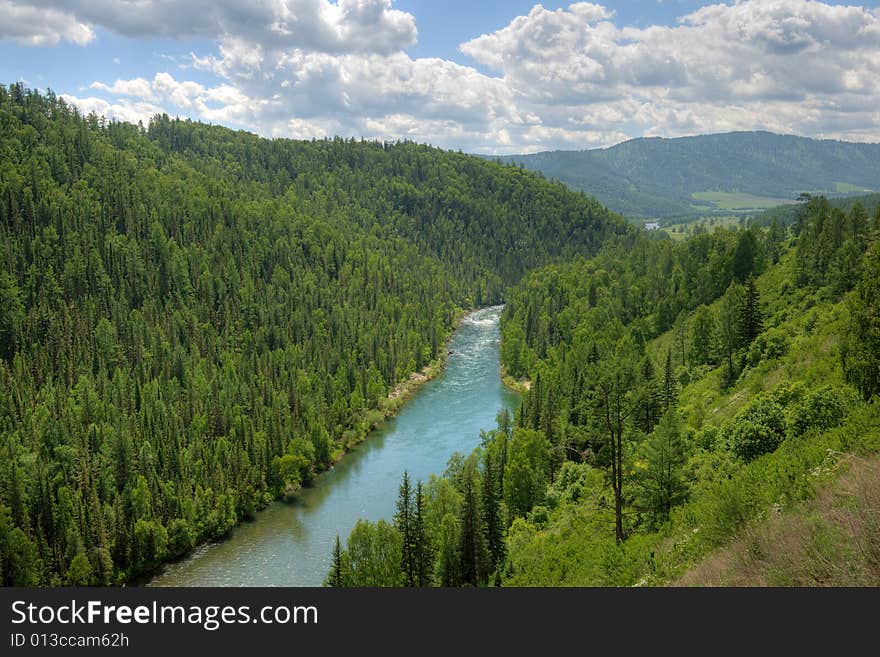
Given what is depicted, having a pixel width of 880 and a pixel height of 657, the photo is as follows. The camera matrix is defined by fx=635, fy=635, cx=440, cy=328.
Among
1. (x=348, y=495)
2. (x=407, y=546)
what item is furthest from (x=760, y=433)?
(x=348, y=495)

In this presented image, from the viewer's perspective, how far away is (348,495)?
285ft

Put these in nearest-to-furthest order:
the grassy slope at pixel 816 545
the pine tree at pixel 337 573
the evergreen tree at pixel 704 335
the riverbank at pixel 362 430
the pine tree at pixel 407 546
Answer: the grassy slope at pixel 816 545
the pine tree at pixel 337 573
the pine tree at pixel 407 546
the riverbank at pixel 362 430
the evergreen tree at pixel 704 335

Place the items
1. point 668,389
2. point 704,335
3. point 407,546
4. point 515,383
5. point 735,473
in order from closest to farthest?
point 735,473 → point 407,546 → point 668,389 → point 704,335 → point 515,383

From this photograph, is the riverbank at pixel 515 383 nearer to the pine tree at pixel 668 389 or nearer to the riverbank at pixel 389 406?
the riverbank at pixel 389 406

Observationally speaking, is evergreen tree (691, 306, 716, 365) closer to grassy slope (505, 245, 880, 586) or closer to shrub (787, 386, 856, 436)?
grassy slope (505, 245, 880, 586)

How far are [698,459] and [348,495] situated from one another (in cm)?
5376

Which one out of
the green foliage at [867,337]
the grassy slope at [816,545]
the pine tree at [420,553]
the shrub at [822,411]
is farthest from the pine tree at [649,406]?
the grassy slope at [816,545]

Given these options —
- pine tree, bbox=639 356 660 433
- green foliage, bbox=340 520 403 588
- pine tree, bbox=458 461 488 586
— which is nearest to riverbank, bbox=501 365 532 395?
pine tree, bbox=639 356 660 433

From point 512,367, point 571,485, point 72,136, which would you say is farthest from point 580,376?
point 72,136

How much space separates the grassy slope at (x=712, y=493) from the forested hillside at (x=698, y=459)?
0.48ft

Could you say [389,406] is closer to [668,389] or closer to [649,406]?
[668,389]

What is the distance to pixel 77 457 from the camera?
87.1 metres

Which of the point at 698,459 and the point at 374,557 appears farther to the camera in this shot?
the point at 374,557

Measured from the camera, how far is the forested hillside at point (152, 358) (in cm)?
7706
